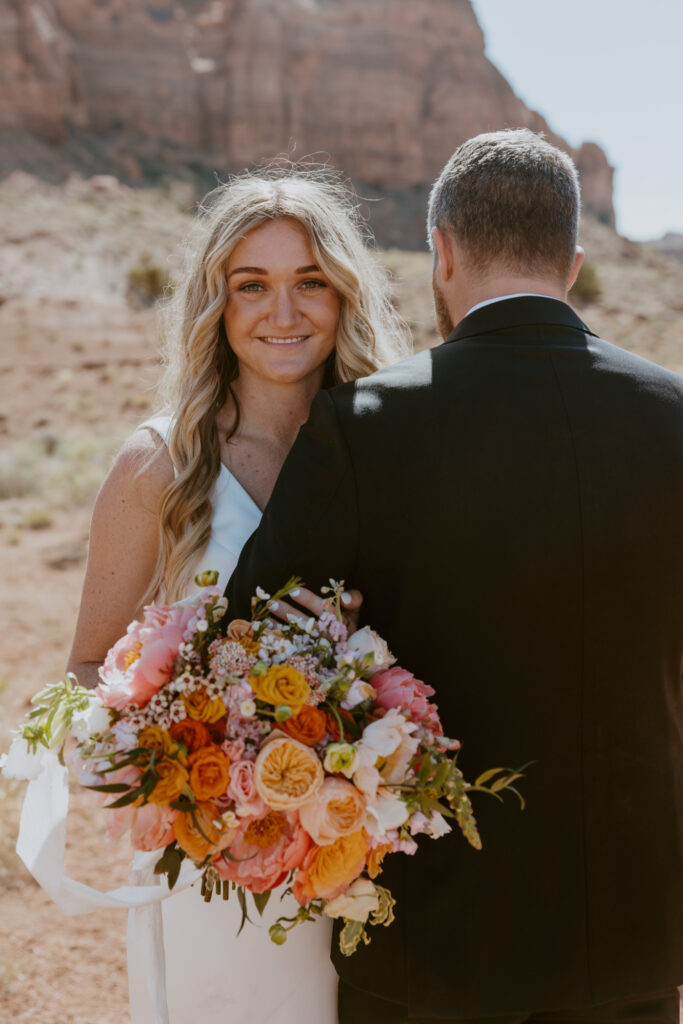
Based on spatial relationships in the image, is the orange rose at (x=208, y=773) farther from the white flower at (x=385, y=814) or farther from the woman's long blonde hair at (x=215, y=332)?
the woman's long blonde hair at (x=215, y=332)

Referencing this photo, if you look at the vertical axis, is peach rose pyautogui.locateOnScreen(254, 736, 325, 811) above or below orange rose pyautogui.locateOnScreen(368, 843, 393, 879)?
above

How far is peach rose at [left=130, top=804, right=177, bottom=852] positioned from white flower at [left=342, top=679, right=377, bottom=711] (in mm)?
398

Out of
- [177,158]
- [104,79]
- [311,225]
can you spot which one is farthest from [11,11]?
[311,225]

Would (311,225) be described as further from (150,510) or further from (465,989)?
(465,989)

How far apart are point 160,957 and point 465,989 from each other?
86 cm

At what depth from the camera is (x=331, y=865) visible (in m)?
1.83

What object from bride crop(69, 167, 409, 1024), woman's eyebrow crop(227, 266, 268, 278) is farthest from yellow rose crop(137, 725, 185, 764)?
woman's eyebrow crop(227, 266, 268, 278)

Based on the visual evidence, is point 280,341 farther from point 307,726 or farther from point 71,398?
point 71,398

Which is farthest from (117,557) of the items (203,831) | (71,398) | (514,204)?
(71,398)

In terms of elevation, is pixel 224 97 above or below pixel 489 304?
above

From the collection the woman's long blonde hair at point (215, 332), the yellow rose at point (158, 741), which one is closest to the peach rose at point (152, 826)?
the yellow rose at point (158, 741)

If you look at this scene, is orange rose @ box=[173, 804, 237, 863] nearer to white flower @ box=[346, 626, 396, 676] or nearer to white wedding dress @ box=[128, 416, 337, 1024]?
white flower @ box=[346, 626, 396, 676]

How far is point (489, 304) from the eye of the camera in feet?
7.02

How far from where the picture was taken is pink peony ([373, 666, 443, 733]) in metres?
1.89
